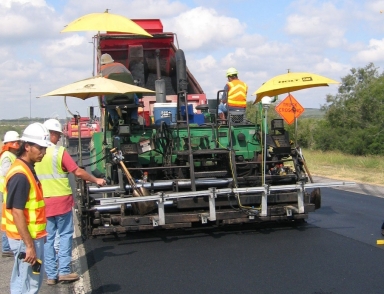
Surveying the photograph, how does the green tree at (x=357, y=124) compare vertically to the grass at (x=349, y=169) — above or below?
above

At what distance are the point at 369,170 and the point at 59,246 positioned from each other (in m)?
17.0

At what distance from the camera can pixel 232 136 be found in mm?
9055

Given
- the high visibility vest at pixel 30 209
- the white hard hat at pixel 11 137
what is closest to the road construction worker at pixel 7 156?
the white hard hat at pixel 11 137

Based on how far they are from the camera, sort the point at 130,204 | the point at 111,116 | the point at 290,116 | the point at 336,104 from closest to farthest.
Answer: the point at 130,204 < the point at 111,116 < the point at 290,116 < the point at 336,104

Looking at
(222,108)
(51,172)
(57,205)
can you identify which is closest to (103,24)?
(222,108)

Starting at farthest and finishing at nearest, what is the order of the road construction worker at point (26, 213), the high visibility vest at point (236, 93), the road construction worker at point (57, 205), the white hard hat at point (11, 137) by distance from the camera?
the high visibility vest at point (236, 93)
the white hard hat at point (11, 137)
the road construction worker at point (57, 205)
the road construction worker at point (26, 213)

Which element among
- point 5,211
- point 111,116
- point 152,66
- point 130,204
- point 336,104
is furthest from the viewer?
point 336,104

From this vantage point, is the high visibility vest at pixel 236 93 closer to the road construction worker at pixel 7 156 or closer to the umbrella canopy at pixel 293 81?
the umbrella canopy at pixel 293 81

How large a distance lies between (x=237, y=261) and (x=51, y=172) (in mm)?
2412

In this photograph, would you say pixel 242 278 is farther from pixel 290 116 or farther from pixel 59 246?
pixel 290 116

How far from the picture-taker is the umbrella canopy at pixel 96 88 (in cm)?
768

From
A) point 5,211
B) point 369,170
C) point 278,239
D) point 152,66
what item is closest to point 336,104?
point 369,170

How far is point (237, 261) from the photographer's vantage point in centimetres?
675

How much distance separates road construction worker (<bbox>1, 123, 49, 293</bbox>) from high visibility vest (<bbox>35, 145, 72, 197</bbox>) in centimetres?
169
